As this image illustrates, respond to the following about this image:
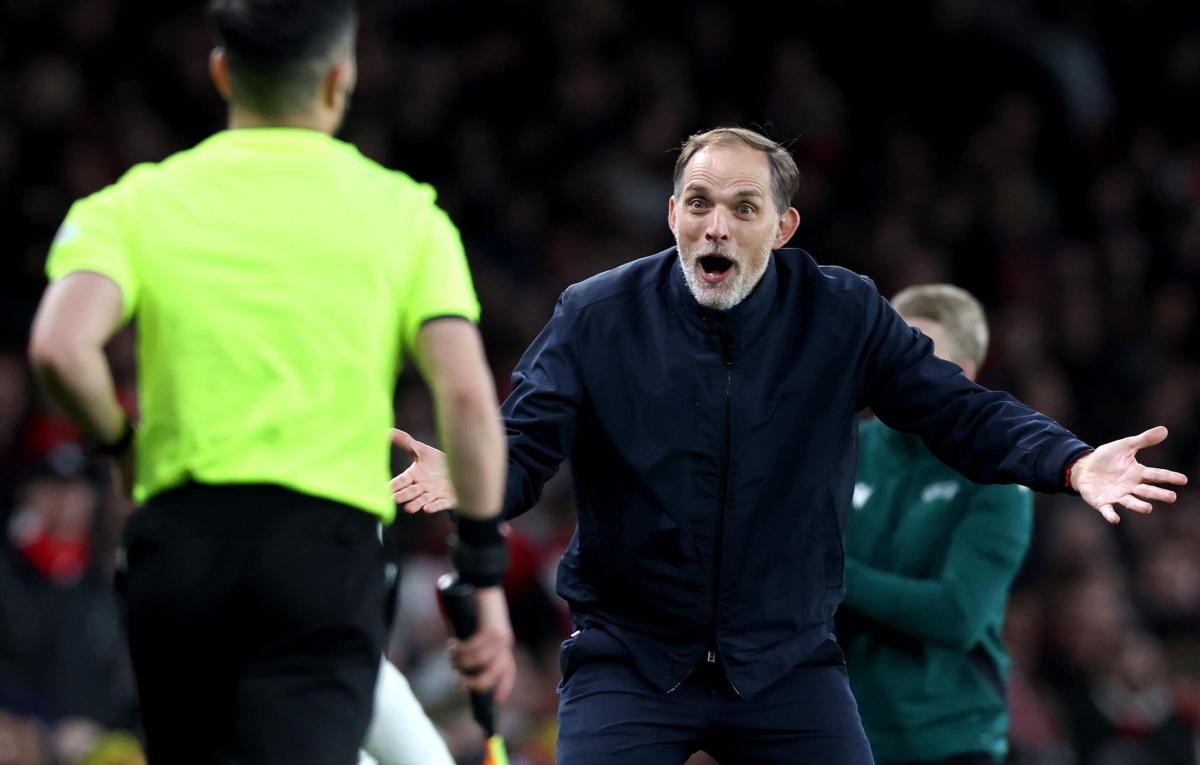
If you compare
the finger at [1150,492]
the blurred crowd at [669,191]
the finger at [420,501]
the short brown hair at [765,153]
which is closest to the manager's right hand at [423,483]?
the finger at [420,501]

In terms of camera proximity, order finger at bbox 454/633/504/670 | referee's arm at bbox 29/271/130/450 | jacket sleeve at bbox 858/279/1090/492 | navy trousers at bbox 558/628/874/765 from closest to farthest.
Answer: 1. referee's arm at bbox 29/271/130/450
2. finger at bbox 454/633/504/670
3. navy trousers at bbox 558/628/874/765
4. jacket sleeve at bbox 858/279/1090/492

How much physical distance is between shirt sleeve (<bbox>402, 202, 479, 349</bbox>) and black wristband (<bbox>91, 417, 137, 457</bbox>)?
511mm

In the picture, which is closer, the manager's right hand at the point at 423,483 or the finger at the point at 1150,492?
the finger at the point at 1150,492

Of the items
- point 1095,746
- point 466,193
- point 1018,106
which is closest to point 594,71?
point 466,193

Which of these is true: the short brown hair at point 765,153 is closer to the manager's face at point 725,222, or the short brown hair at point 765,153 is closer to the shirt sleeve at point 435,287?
the manager's face at point 725,222

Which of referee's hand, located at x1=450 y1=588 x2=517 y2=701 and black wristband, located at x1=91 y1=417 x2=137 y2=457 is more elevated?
black wristband, located at x1=91 y1=417 x2=137 y2=457

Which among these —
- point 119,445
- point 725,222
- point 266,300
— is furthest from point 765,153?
point 119,445

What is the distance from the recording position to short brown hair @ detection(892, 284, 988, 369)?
17.2ft

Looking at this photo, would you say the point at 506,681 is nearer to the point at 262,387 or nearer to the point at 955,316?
the point at 262,387

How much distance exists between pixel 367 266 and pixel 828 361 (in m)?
1.63

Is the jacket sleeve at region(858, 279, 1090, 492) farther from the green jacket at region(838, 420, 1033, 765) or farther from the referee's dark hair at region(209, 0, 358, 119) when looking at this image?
the referee's dark hair at region(209, 0, 358, 119)

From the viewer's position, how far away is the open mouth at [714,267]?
14.4ft

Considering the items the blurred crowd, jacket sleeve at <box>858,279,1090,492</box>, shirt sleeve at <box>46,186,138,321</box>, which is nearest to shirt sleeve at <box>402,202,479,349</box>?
shirt sleeve at <box>46,186,138,321</box>

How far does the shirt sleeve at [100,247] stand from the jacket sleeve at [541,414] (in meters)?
1.32
